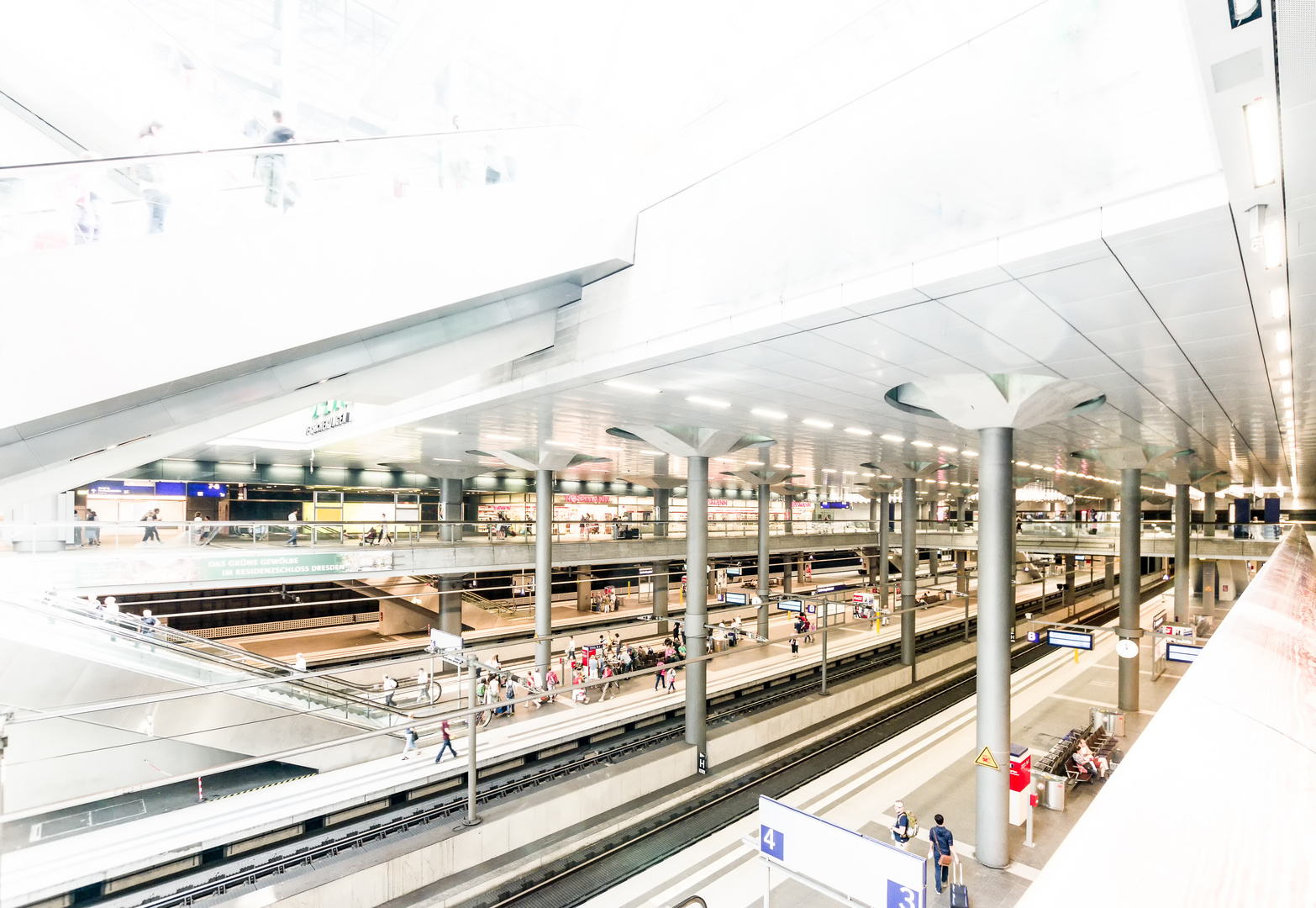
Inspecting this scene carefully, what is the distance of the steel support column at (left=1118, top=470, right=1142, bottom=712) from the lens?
1759 cm

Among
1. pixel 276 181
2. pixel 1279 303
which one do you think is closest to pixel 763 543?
pixel 1279 303

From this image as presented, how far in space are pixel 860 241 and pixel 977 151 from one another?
1129 millimetres

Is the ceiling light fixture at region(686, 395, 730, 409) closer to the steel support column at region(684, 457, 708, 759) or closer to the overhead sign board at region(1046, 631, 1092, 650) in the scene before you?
the steel support column at region(684, 457, 708, 759)

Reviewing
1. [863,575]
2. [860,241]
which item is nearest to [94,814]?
[860,241]

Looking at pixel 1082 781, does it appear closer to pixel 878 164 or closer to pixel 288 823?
pixel 878 164

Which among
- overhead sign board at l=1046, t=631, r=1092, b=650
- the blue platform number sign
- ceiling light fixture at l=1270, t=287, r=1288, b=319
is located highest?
ceiling light fixture at l=1270, t=287, r=1288, b=319

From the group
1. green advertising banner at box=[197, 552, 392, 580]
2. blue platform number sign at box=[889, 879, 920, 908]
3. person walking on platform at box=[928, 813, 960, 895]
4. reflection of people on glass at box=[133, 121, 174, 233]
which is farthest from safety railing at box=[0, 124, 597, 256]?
green advertising banner at box=[197, 552, 392, 580]

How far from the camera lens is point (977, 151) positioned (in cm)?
501

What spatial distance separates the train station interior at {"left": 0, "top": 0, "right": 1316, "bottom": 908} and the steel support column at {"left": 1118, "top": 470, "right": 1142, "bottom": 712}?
0.57ft

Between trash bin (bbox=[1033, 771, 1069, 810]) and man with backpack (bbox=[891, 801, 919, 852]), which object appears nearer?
man with backpack (bbox=[891, 801, 919, 852])

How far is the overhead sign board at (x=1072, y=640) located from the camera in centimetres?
1396

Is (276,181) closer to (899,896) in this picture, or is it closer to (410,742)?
(899,896)

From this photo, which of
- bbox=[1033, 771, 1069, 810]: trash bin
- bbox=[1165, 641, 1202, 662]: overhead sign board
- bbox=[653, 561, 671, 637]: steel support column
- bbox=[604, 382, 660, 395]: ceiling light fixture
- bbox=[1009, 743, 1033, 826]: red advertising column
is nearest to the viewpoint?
bbox=[604, 382, 660, 395]: ceiling light fixture

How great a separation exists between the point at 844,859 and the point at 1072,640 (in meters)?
10.6
